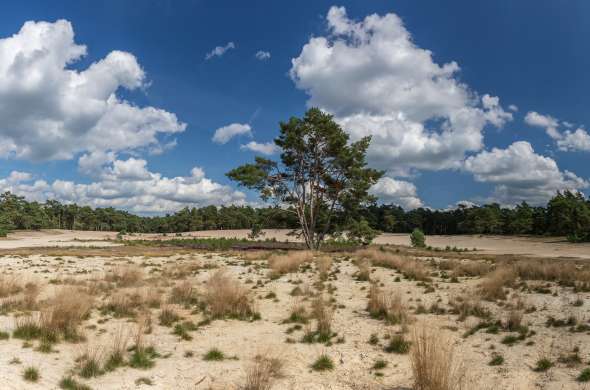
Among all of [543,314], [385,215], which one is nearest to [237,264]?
[543,314]

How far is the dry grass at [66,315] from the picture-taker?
925cm

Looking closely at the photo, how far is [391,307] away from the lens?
1196cm

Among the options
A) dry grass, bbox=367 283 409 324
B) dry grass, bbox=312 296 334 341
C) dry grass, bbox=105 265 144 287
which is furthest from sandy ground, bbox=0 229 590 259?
dry grass, bbox=312 296 334 341

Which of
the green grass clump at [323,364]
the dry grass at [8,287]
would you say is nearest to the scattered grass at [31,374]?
the green grass clump at [323,364]

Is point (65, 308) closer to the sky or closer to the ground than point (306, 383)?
closer to the sky

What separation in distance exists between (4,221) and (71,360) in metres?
122

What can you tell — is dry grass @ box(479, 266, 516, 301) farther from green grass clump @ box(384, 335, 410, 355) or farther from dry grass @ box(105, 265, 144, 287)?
dry grass @ box(105, 265, 144, 287)

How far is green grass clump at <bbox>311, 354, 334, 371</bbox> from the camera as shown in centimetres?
794

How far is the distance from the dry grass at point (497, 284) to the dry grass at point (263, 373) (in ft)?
28.4

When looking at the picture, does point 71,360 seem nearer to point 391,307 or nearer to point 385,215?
point 391,307

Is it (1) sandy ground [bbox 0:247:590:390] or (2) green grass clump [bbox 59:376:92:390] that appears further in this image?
(1) sandy ground [bbox 0:247:590:390]

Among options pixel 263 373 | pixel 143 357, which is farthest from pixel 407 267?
pixel 143 357

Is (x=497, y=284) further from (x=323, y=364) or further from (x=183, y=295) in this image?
(x=183, y=295)

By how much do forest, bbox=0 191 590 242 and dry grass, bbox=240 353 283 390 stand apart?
257 feet
